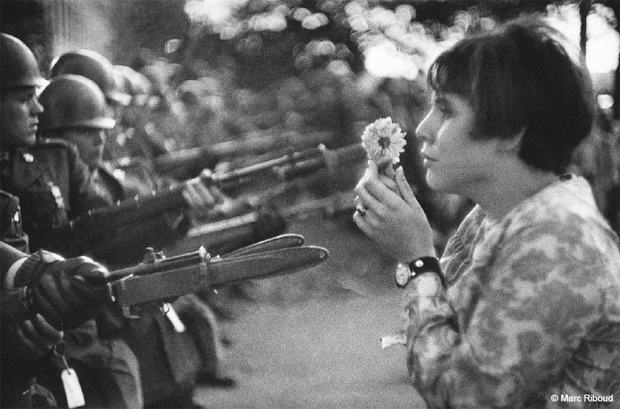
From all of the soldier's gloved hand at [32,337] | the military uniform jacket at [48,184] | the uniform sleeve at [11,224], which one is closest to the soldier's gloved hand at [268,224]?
the military uniform jacket at [48,184]

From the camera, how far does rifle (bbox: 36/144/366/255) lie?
2.68 m

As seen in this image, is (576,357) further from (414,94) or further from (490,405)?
(414,94)

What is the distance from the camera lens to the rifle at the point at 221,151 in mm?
4988

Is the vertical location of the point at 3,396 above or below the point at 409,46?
below

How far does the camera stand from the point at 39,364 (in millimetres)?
2068

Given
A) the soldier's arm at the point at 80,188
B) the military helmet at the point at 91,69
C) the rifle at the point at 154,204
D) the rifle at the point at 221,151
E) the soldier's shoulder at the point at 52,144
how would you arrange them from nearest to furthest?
1. the rifle at the point at 154,204
2. the soldier's shoulder at the point at 52,144
3. the soldier's arm at the point at 80,188
4. the military helmet at the point at 91,69
5. the rifle at the point at 221,151

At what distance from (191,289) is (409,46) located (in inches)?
62.2

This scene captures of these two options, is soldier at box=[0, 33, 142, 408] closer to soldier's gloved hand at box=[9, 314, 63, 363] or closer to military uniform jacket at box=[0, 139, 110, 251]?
military uniform jacket at box=[0, 139, 110, 251]

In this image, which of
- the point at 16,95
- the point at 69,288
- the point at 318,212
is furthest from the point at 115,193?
the point at 69,288

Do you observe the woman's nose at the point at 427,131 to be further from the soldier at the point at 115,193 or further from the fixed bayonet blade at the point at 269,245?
the soldier at the point at 115,193

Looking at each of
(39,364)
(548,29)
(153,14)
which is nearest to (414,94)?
(153,14)

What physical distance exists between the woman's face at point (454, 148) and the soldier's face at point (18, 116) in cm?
134

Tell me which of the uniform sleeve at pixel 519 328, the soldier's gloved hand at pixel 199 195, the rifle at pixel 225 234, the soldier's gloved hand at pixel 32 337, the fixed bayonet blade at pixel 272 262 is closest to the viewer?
the uniform sleeve at pixel 519 328

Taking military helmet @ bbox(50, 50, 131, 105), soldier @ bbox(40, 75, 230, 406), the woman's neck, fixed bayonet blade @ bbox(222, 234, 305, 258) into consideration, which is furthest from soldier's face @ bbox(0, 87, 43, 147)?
the woman's neck
